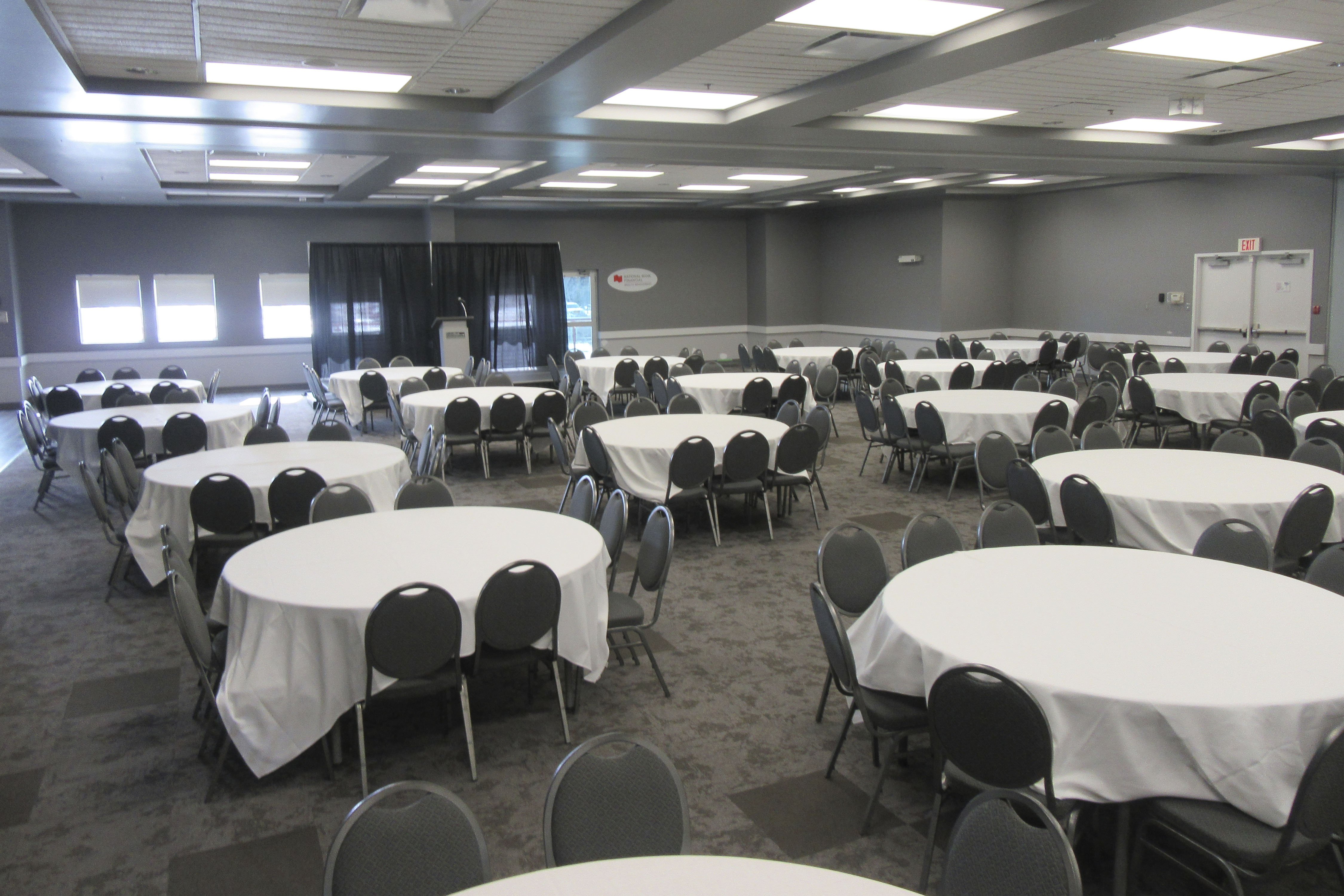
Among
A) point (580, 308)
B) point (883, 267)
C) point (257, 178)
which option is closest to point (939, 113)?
point (257, 178)

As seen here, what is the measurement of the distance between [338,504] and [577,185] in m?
10.6

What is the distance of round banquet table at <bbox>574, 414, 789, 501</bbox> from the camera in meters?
7.04

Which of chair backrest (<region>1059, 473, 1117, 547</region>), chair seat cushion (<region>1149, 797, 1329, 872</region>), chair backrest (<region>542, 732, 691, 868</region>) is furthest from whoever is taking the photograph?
chair backrest (<region>1059, 473, 1117, 547</region>)

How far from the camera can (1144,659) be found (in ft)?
9.85

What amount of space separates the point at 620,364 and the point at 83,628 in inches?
330

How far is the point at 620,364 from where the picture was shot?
43.4 feet

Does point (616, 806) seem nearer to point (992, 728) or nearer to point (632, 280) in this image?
point (992, 728)

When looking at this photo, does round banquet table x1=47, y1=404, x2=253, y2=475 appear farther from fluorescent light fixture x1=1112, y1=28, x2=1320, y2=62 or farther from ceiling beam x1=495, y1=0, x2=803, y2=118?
fluorescent light fixture x1=1112, y1=28, x2=1320, y2=62

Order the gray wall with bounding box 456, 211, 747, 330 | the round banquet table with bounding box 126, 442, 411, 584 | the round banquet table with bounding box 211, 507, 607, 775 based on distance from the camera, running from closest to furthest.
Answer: the round banquet table with bounding box 211, 507, 607, 775, the round banquet table with bounding box 126, 442, 411, 584, the gray wall with bounding box 456, 211, 747, 330

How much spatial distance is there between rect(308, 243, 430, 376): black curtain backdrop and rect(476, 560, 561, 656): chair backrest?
13737 millimetres

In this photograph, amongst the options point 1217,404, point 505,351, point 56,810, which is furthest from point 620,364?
point 56,810

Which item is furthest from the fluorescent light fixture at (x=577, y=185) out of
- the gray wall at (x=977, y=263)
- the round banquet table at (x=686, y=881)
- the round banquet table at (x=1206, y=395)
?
the round banquet table at (x=686, y=881)

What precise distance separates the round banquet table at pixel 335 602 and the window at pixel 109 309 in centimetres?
1367

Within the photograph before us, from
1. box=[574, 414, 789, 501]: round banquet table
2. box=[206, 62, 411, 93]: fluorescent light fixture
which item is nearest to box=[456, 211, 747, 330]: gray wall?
box=[206, 62, 411, 93]: fluorescent light fixture
